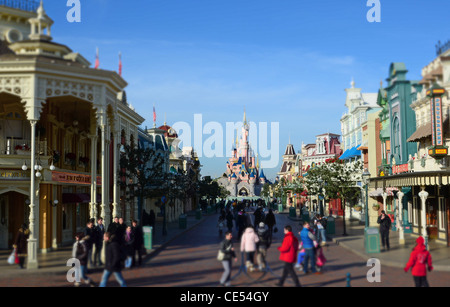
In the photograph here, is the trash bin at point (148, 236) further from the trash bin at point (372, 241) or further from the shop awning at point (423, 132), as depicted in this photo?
the shop awning at point (423, 132)

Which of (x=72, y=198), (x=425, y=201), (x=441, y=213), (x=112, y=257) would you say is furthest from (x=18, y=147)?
(x=425, y=201)

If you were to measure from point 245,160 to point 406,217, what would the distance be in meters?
148

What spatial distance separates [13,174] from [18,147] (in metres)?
1.56

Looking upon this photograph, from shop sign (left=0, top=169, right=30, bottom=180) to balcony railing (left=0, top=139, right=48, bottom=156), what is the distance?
3.10 feet

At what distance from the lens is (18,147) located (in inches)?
931

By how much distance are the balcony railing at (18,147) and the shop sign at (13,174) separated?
3.10 ft

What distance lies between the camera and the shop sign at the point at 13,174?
2259 centimetres

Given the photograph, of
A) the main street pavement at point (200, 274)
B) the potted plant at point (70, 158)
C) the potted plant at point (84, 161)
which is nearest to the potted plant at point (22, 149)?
the potted plant at point (70, 158)

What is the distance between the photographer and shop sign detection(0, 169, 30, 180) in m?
22.6

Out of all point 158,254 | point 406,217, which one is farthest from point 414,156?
point 158,254

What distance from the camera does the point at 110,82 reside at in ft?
68.0

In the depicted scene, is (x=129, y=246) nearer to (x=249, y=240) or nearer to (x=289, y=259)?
(x=249, y=240)

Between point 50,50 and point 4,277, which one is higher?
point 50,50
